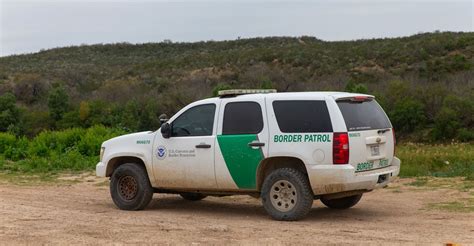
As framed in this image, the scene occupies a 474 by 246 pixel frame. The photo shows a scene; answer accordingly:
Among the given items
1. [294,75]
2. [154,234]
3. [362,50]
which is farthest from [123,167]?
[362,50]

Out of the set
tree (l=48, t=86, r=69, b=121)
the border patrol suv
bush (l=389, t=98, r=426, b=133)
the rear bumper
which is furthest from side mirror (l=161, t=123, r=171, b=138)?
tree (l=48, t=86, r=69, b=121)

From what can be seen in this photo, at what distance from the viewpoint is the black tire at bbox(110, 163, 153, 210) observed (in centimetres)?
1120

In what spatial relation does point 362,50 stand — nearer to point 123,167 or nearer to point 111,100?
point 111,100

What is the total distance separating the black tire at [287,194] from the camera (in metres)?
9.70

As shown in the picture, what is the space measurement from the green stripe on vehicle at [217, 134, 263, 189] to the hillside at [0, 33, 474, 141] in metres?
23.2

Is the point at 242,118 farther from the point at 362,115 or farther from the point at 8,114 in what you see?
the point at 8,114

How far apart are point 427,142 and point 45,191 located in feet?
71.4

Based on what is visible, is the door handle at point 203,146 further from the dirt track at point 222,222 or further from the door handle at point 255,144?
the dirt track at point 222,222

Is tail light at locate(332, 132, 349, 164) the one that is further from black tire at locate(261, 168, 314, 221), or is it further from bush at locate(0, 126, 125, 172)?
bush at locate(0, 126, 125, 172)

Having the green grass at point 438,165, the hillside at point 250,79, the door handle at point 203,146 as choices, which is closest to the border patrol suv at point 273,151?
the door handle at point 203,146

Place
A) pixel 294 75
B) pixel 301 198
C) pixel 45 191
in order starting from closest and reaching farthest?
1. pixel 301 198
2. pixel 45 191
3. pixel 294 75

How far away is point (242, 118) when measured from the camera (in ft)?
33.9

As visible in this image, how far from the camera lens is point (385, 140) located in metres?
10.1

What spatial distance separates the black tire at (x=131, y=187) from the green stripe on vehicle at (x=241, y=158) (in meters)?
1.64
